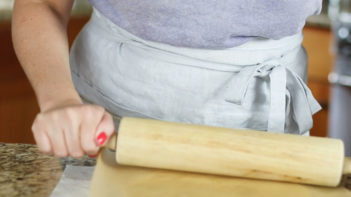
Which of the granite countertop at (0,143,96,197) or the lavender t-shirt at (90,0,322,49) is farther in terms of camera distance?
the lavender t-shirt at (90,0,322,49)

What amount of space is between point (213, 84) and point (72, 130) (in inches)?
12.5

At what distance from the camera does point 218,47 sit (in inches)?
39.4

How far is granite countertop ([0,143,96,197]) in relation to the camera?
32.1 inches

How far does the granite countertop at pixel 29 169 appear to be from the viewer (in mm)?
815

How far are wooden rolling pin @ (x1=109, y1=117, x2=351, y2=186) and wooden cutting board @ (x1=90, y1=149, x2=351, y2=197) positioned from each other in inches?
0.6

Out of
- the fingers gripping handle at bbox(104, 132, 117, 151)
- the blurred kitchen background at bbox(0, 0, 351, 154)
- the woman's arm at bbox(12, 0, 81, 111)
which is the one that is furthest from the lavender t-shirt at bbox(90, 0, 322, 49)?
the blurred kitchen background at bbox(0, 0, 351, 154)

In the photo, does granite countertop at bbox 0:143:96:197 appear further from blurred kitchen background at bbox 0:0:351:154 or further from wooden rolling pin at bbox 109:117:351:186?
blurred kitchen background at bbox 0:0:351:154

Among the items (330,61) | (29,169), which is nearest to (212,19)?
(29,169)

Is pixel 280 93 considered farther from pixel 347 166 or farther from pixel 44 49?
pixel 44 49

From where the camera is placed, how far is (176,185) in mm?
811

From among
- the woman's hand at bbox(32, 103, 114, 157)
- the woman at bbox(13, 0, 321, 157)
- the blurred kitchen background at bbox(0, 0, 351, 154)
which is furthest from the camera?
the blurred kitchen background at bbox(0, 0, 351, 154)

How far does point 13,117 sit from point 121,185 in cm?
163

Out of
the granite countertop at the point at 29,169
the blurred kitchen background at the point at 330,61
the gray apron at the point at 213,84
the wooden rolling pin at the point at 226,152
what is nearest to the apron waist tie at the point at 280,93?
the gray apron at the point at 213,84

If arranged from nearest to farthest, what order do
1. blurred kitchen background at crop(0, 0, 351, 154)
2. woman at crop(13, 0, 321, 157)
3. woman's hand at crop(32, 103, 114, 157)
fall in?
woman's hand at crop(32, 103, 114, 157) < woman at crop(13, 0, 321, 157) < blurred kitchen background at crop(0, 0, 351, 154)
